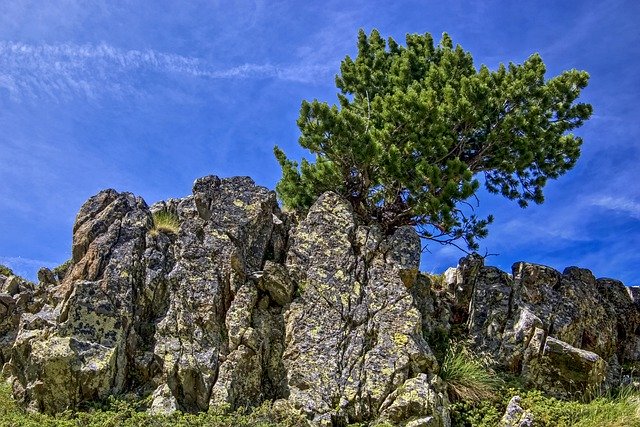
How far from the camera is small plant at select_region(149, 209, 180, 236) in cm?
1898

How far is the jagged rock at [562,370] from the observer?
657 inches

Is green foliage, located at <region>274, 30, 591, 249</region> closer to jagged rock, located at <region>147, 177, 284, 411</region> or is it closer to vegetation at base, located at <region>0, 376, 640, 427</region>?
jagged rock, located at <region>147, 177, 284, 411</region>

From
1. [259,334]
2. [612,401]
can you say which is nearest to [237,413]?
[259,334]

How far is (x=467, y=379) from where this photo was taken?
53.0ft

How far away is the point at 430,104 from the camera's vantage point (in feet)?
61.7

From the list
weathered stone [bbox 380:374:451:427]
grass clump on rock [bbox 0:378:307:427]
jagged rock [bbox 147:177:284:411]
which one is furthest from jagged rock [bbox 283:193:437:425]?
jagged rock [bbox 147:177:284:411]

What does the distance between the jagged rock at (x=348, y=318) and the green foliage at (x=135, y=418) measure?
71cm

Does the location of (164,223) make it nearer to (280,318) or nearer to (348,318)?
(280,318)

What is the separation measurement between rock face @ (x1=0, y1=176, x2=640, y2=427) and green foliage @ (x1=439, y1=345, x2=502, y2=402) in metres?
0.68

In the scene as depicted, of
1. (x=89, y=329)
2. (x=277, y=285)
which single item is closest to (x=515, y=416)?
(x=277, y=285)

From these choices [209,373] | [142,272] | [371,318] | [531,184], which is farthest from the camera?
[531,184]

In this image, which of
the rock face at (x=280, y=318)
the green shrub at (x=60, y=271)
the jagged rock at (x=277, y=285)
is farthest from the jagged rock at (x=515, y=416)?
the green shrub at (x=60, y=271)

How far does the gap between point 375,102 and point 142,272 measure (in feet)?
31.9

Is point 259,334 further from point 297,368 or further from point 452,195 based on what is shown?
point 452,195
